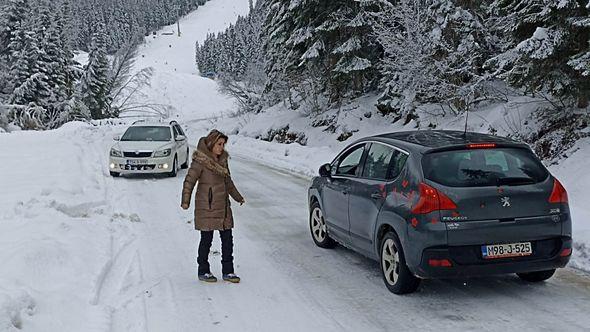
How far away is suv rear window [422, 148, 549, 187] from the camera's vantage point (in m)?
5.82

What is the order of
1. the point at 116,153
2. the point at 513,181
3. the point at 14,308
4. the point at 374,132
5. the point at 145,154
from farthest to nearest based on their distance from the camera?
the point at 374,132, the point at 116,153, the point at 145,154, the point at 513,181, the point at 14,308

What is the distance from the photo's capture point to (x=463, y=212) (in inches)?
220

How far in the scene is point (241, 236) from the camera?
9.32 meters

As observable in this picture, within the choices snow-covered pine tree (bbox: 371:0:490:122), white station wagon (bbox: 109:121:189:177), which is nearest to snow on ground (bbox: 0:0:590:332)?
white station wagon (bbox: 109:121:189:177)

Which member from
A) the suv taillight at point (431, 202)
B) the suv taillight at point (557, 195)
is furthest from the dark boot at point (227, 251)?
the suv taillight at point (557, 195)

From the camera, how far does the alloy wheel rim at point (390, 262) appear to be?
20.1 feet

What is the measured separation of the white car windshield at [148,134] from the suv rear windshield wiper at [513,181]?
1371 centimetres

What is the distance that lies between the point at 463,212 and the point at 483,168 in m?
0.63

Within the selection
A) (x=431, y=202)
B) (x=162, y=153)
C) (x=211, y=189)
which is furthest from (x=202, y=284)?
(x=162, y=153)

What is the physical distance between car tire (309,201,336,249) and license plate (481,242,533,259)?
285 centimetres

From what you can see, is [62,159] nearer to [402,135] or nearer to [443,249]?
[402,135]

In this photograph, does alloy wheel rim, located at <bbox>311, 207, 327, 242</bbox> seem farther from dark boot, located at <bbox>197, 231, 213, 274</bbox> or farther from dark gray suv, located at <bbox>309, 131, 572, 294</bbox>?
dark boot, located at <bbox>197, 231, 213, 274</bbox>

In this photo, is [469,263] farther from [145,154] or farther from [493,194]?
[145,154]

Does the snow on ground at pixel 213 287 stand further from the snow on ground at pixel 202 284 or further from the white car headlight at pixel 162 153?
the white car headlight at pixel 162 153
